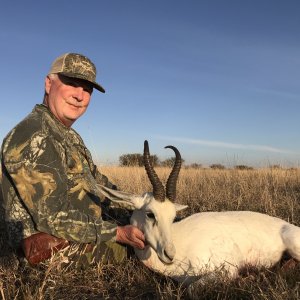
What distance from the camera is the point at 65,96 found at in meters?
4.98

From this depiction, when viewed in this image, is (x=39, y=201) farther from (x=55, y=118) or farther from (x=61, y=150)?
(x=55, y=118)

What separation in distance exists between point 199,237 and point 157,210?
2.18 ft

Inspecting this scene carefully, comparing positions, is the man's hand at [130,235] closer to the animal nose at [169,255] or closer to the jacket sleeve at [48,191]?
the jacket sleeve at [48,191]

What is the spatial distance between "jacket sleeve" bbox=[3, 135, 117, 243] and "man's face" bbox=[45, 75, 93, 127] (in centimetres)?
57

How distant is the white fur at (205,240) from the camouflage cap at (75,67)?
1.40m

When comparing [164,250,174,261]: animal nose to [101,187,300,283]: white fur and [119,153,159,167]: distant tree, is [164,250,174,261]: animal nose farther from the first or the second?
[119,153,159,167]: distant tree

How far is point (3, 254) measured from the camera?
530 centimetres

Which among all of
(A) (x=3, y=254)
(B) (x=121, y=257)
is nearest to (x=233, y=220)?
(B) (x=121, y=257)

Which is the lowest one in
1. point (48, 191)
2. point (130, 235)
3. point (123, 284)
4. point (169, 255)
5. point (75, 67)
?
point (123, 284)

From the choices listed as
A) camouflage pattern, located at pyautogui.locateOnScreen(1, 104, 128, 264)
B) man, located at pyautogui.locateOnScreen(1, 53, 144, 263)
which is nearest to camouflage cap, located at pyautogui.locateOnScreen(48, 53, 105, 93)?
man, located at pyautogui.locateOnScreen(1, 53, 144, 263)

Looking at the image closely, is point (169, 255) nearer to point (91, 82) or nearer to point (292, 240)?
point (292, 240)

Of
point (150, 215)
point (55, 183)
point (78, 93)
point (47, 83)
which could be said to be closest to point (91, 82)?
point (78, 93)

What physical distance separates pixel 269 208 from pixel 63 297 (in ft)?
15.1

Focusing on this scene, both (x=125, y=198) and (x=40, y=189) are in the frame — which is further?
(x=125, y=198)
